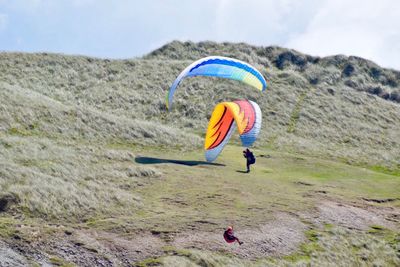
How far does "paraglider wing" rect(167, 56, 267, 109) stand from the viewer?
32.4m

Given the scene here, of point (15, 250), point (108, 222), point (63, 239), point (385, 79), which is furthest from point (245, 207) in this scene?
point (385, 79)

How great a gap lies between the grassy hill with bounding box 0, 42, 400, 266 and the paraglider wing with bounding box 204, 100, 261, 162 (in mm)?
1483

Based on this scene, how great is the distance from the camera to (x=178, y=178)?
101 ft

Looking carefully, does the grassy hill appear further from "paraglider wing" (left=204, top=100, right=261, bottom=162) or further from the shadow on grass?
"paraglider wing" (left=204, top=100, right=261, bottom=162)

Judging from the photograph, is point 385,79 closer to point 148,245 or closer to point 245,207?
point 245,207

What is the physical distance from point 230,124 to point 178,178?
5.10 meters

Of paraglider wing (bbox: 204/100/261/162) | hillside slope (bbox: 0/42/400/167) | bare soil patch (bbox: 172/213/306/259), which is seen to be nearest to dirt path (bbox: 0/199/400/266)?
bare soil patch (bbox: 172/213/306/259)

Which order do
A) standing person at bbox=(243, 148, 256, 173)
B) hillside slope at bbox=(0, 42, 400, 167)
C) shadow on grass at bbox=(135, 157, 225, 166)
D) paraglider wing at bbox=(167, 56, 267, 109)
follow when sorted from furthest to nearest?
hillside slope at bbox=(0, 42, 400, 167) < standing person at bbox=(243, 148, 256, 173) < shadow on grass at bbox=(135, 157, 225, 166) < paraglider wing at bbox=(167, 56, 267, 109)

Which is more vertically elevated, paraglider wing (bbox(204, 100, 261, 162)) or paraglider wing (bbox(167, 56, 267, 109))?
paraglider wing (bbox(167, 56, 267, 109))


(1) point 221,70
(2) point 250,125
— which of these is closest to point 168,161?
(2) point 250,125

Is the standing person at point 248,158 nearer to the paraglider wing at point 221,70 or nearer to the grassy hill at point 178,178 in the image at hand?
the grassy hill at point 178,178

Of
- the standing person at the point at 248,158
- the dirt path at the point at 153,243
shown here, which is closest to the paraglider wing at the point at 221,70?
the standing person at the point at 248,158

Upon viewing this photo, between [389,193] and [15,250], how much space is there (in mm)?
22309

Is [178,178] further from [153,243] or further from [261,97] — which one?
[261,97]
